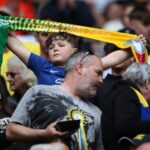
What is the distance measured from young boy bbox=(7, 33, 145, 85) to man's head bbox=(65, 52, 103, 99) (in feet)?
2.00

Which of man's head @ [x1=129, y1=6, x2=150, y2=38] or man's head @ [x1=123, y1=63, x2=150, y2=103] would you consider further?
man's head @ [x1=129, y1=6, x2=150, y2=38]

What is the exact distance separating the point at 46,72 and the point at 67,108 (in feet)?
3.25

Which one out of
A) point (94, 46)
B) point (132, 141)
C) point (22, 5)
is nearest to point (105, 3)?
point (22, 5)

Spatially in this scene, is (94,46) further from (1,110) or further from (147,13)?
(1,110)

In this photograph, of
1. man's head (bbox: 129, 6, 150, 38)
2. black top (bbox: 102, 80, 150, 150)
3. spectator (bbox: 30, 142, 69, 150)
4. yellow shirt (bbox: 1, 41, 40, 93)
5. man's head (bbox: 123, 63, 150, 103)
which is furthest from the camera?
man's head (bbox: 129, 6, 150, 38)

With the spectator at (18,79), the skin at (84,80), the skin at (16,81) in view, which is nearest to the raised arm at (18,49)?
the skin at (84,80)

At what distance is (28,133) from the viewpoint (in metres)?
8.35

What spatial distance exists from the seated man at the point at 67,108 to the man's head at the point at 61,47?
0.64 m

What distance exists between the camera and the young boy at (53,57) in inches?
369

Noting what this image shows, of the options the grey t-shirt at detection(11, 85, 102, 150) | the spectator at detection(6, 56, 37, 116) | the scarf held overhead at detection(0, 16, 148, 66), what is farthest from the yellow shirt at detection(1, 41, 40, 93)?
the grey t-shirt at detection(11, 85, 102, 150)

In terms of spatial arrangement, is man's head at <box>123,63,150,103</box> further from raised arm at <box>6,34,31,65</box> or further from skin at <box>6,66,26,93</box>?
skin at <box>6,66,26,93</box>

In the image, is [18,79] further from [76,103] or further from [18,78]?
[76,103]

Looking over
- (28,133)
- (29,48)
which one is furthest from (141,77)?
(29,48)

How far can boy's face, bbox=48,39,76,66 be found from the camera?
9516 mm
